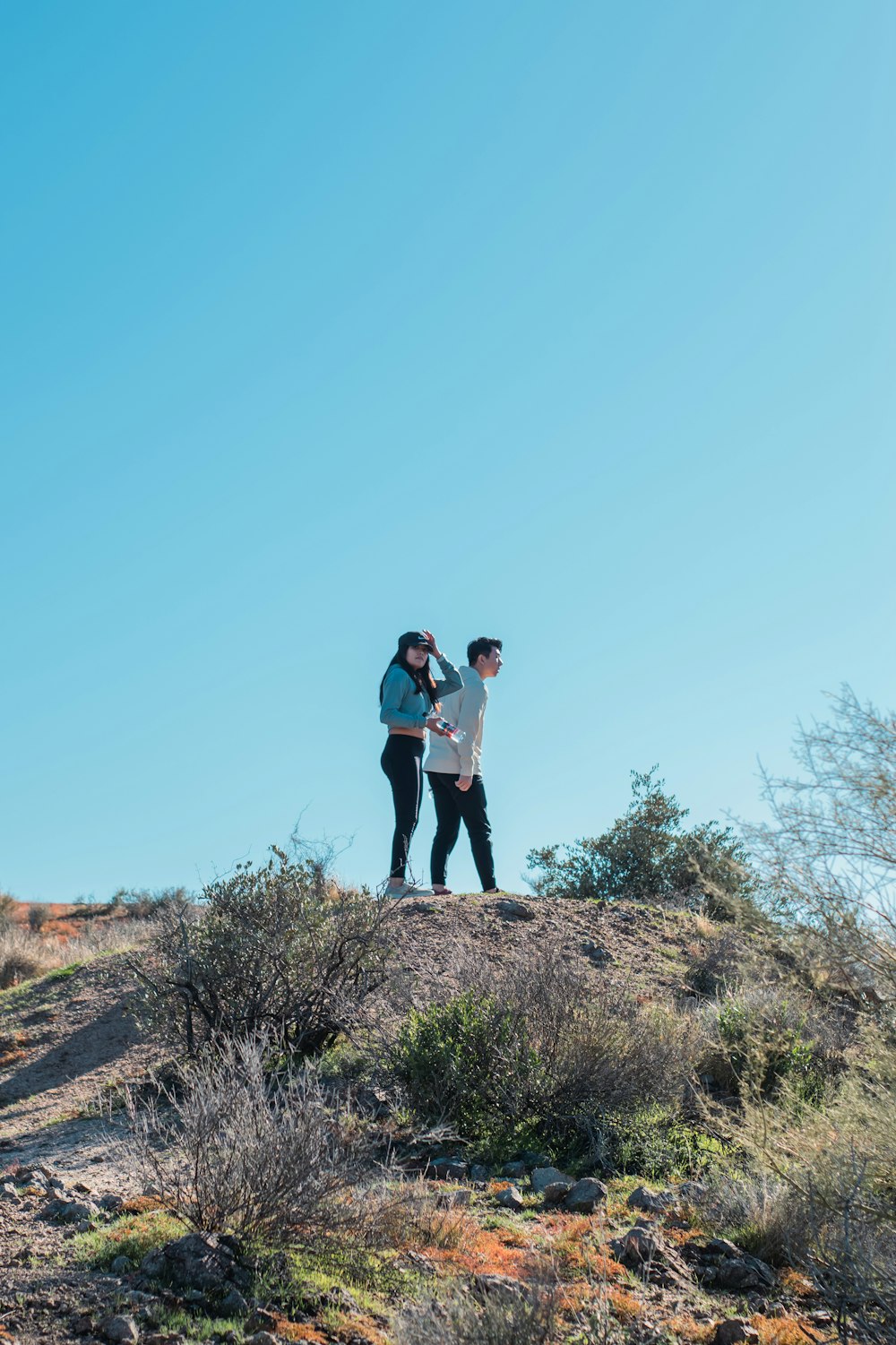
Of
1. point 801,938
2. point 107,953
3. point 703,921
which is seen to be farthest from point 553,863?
point 801,938

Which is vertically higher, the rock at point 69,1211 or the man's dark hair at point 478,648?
the man's dark hair at point 478,648

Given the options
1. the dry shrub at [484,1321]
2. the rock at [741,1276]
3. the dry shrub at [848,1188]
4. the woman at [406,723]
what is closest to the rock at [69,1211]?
the dry shrub at [484,1321]

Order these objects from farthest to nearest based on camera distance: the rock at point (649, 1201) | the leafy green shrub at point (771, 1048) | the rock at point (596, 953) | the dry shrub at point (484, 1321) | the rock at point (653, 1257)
A: the rock at point (596, 953)
the leafy green shrub at point (771, 1048)
the rock at point (649, 1201)
the rock at point (653, 1257)
the dry shrub at point (484, 1321)

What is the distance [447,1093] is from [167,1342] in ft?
9.44

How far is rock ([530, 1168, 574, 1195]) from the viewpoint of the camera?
519 centimetres

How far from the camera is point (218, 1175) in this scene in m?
3.87

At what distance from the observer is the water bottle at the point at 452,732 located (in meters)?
9.93

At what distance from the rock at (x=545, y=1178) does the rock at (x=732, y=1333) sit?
1.51m

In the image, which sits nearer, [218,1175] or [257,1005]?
[218,1175]

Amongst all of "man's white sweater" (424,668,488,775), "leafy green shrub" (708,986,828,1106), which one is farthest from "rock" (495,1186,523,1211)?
"man's white sweater" (424,668,488,775)

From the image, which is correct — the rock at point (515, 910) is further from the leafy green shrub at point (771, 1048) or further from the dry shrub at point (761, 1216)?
the dry shrub at point (761, 1216)

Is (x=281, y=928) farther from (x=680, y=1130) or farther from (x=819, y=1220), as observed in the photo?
(x=819, y=1220)

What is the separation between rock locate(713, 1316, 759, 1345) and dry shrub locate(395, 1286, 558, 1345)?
66 cm

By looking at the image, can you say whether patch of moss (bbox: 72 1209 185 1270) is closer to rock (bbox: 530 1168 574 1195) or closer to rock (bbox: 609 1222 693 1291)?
rock (bbox: 609 1222 693 1291)
